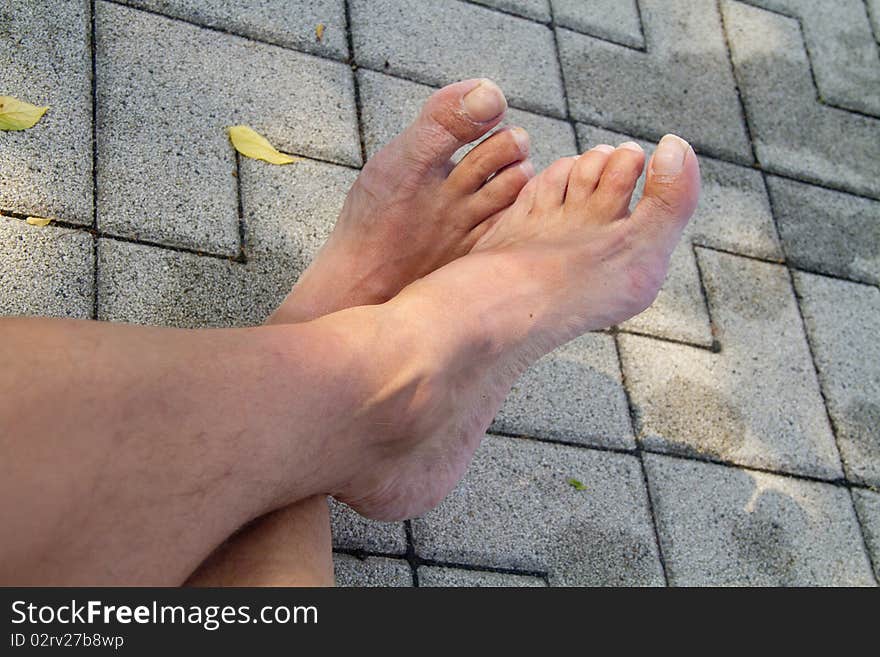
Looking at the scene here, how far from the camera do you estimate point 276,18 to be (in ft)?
6.93

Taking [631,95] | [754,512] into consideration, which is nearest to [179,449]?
[754,512]

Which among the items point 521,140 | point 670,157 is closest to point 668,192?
point 670,157

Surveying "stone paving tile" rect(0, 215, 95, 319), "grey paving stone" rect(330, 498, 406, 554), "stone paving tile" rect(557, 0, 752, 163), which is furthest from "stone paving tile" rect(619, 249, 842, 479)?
"stone paving tile" rect(0, 215, 95, 319)

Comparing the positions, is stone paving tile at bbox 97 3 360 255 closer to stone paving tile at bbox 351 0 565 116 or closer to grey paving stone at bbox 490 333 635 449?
stone paving tile at bbox 351 0 565 116

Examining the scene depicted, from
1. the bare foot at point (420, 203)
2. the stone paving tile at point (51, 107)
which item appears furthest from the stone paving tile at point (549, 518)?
the stone paving tile at point (51, 107)

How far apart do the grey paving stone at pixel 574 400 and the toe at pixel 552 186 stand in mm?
330

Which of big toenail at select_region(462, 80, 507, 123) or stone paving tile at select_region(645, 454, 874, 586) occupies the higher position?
big toenail at select_region(462, 80, 507, 123)

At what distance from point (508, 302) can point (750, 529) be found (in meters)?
0.78

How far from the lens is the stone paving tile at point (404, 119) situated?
6.88ft

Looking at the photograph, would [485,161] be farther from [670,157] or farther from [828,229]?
[828,229]

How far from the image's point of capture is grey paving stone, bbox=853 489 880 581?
197cm

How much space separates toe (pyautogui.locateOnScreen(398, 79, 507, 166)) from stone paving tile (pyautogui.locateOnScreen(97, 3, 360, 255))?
0.32 meters

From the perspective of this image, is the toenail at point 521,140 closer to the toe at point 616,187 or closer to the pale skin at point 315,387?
the pale skin at point 315,387

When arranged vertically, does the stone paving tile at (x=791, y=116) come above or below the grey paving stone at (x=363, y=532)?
above
